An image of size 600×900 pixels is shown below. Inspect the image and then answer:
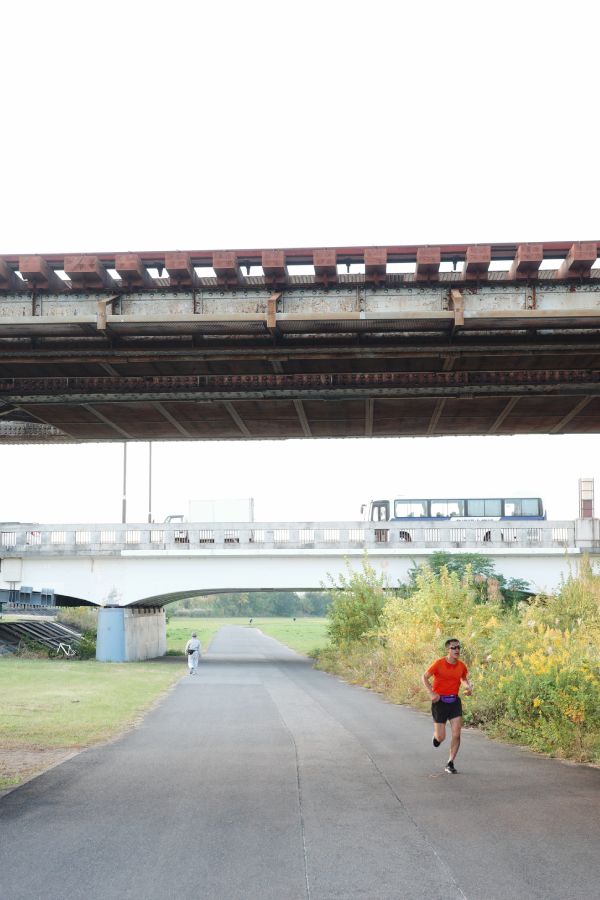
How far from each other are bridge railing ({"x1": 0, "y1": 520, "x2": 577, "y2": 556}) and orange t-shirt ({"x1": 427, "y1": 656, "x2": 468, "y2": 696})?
3192 centimetres

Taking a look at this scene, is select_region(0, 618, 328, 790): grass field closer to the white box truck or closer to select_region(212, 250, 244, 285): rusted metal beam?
select_region(212, 250, 244, 285): rusted metal beam

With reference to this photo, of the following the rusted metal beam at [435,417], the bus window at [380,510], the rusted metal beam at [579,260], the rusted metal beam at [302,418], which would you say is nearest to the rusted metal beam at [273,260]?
the rusted metal beam at [579,260]

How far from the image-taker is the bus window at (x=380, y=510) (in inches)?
2297

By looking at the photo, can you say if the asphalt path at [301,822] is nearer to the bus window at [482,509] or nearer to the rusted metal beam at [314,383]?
the rusted metal beam at [314,383]

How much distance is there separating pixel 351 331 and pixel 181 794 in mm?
5545

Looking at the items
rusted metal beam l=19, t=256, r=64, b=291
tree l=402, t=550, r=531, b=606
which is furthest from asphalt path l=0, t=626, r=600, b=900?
tree l=402, t=550, r=531, b=606

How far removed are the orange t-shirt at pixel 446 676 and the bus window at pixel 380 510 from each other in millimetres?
45855

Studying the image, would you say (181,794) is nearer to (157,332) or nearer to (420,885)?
(420,885)

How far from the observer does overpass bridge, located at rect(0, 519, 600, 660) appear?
44062 mm

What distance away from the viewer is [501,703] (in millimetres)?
17000

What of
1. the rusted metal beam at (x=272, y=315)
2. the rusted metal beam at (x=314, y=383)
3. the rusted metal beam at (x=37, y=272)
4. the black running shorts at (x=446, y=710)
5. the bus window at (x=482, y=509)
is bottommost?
the black running shorts at (x=446, y=710)

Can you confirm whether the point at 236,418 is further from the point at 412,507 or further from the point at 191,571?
the point at 412,507

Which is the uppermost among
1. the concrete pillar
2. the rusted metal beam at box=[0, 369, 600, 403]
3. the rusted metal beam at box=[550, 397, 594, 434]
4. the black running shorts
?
the rusted metal beam at box=[0, 369, 600, 403]

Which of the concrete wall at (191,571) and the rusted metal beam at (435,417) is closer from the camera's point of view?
the rusted metal beam at (435,417)
